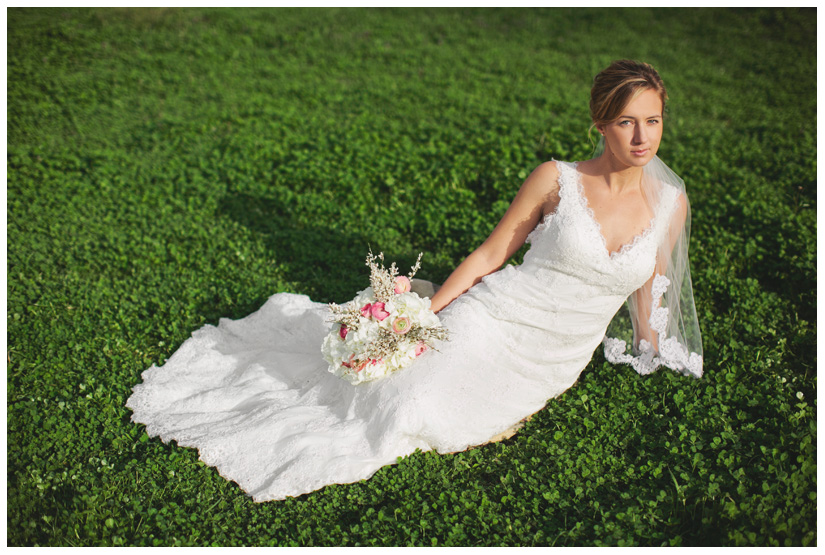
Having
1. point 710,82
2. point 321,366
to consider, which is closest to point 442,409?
point 321,366

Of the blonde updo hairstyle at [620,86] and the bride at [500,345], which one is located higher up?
the blonde updo hairstyle at [620,86]

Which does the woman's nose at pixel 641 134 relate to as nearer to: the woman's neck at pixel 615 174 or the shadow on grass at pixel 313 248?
the woman's neck at pixel 615 174

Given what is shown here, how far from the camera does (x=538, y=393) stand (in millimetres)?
4270

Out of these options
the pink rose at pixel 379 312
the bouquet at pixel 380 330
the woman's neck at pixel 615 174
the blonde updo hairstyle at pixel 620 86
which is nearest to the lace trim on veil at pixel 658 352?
the woman's neck at pixel 615 174

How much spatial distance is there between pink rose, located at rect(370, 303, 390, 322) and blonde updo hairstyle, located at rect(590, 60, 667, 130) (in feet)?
6.08

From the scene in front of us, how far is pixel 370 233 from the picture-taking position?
670 cm

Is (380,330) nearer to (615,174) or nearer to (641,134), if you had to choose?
(615,174)

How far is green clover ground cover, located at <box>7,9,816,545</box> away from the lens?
12.2 ft

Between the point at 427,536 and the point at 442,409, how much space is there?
762 mm

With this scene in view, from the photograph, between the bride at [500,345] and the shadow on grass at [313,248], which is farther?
the shadow on grass at [313,248]

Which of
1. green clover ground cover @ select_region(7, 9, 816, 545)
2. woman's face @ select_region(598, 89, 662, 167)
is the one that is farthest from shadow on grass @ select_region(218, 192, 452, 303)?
woman's face @ select_region(598, 89, 662, 167)

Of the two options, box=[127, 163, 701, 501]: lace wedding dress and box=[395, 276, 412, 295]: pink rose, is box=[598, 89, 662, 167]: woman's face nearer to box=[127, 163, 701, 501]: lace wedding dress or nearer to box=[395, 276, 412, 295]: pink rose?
box=[127, 163, 701, 501]: lace wedding dress

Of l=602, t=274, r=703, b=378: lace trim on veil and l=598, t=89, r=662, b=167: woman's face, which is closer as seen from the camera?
l=598, t=89, r=662, b=167: woman's face

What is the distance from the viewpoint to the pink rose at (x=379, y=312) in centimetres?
367
